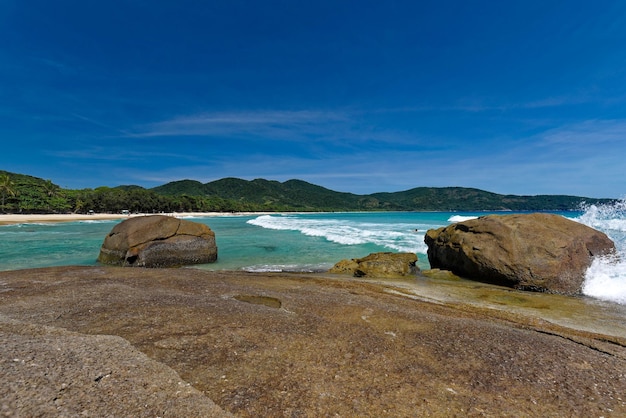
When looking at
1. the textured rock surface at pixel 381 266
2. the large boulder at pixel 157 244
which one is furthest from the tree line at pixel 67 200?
the textured rock surface at pixel 381 266

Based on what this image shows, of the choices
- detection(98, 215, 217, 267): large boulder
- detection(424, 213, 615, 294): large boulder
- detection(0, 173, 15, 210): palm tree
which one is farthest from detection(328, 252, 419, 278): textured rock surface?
detection(0, 173, 15, 210): palm tree

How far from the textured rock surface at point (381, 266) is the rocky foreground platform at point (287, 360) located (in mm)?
6834

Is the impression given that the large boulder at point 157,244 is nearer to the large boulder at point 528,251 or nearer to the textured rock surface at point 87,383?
the textured rock surface at point 87,383

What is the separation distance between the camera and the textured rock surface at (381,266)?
14.9 m

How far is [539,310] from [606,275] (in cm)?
513

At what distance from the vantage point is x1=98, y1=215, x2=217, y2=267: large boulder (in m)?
16.8

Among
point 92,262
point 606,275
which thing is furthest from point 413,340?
point 92,262

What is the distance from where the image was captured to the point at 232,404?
3506 millimetres

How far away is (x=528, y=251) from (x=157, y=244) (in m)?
17.5

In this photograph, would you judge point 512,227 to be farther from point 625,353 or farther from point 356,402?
point 356,402

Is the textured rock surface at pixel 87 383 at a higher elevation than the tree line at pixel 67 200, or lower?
lower

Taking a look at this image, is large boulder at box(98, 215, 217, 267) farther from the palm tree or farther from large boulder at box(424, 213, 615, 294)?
the palm tree

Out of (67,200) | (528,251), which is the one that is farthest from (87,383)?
(67,200)

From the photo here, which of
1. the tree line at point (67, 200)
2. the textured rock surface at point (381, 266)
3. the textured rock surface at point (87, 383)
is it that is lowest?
the textured rock surface at point (381, 266)
